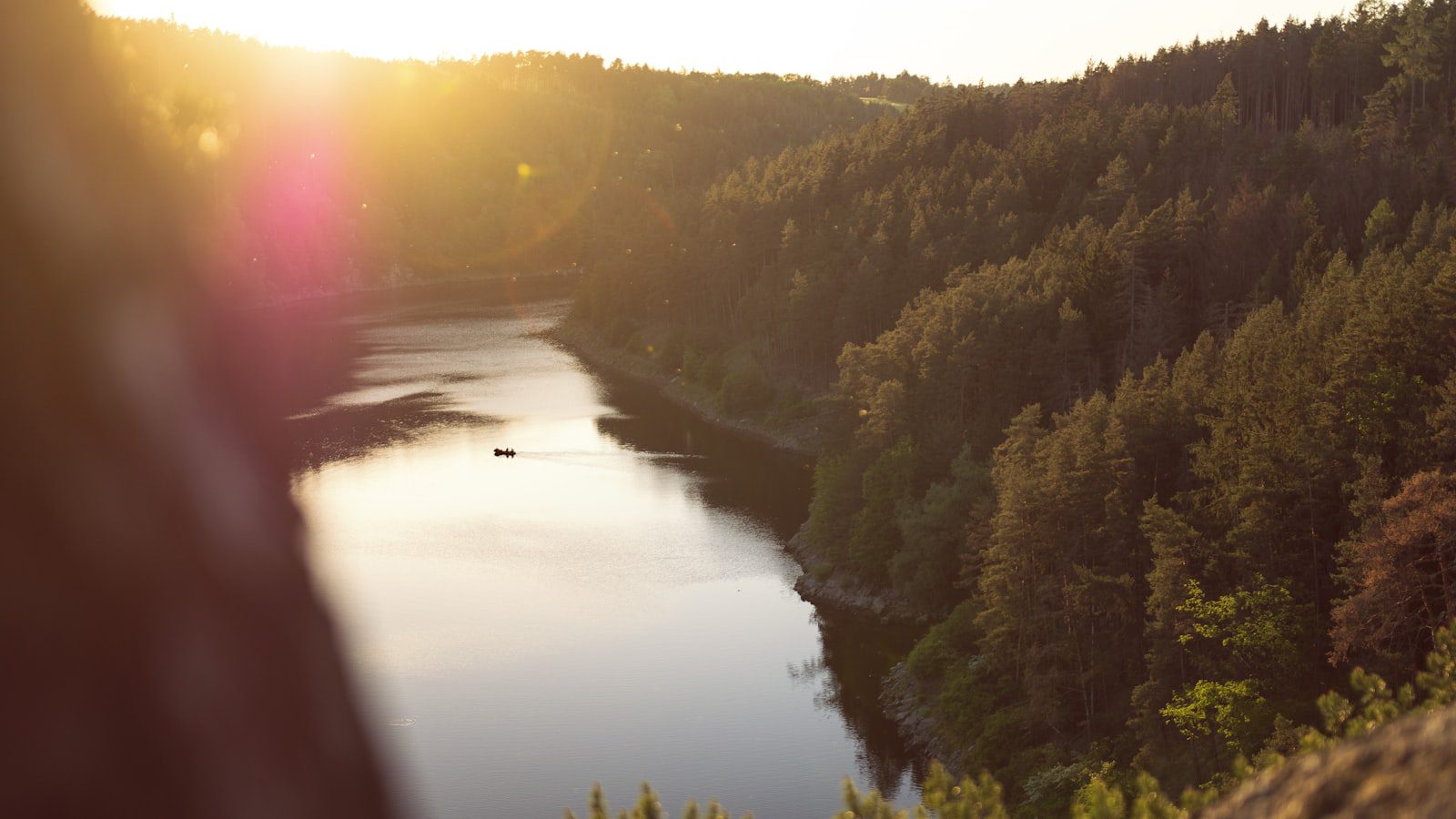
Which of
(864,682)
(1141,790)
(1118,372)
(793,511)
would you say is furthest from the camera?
(793,511)

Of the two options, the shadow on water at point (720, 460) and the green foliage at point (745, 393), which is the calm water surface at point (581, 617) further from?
the green foliage at point (745, 393)

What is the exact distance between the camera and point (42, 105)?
1642 cm

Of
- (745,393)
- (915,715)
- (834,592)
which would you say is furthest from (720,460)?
(915,715)

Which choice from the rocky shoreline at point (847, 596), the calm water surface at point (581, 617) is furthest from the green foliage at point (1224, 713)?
the rocky shoreline at point (847, 596)

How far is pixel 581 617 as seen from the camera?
219 feet

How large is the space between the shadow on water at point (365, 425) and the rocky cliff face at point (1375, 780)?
9350 cm

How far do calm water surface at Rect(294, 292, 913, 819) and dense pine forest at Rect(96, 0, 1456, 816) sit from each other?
5.17 m

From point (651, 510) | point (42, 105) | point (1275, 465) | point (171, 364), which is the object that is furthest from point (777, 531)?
point (42, 105)

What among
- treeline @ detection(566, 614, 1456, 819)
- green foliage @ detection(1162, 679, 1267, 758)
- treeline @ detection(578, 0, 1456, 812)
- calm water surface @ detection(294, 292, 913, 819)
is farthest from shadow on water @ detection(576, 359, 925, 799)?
treeline @ detection(566, 614, 1456, 819)

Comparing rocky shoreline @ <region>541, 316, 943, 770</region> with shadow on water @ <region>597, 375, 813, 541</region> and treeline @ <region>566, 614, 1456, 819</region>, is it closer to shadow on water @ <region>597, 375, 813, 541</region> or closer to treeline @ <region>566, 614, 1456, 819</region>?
shadow on water @ <region>597, 375, 813, 541</region>

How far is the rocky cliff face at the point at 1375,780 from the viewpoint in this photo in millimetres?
7082

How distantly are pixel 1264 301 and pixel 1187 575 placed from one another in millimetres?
43029

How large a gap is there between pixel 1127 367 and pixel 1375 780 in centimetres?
7443

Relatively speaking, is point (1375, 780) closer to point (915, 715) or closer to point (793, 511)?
point (915, 715)
